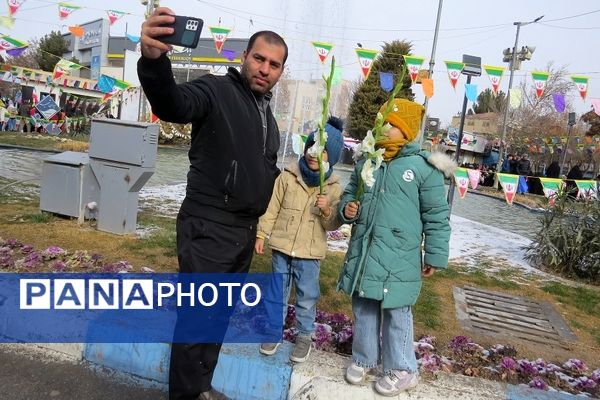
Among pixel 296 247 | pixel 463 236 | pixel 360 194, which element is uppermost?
pixel 360 194

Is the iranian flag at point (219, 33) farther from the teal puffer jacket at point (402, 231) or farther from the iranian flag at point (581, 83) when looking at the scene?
the teal puffer jacket at point (402, 231)

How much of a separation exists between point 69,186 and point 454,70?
10224mm

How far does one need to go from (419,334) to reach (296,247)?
4.92ft

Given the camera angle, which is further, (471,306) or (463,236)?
(463,236)

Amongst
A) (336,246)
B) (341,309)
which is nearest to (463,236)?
(336,246)

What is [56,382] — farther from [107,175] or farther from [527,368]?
[107,175]

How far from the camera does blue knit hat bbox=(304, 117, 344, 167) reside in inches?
121

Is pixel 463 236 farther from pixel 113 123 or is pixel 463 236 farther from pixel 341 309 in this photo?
pixel 113 123

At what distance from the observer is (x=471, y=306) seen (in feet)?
16.2

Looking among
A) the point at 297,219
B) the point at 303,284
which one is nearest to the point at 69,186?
the point at 297,219

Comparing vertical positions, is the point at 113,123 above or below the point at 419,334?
above

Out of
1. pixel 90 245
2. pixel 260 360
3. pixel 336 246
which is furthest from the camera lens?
pixel 336 246

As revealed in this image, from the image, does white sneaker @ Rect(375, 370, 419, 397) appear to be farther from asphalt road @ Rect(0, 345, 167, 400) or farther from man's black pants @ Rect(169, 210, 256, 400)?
asphalt road @ Rect(0, 345, 167, 400)

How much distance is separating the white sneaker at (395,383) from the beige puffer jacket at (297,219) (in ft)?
2.64
